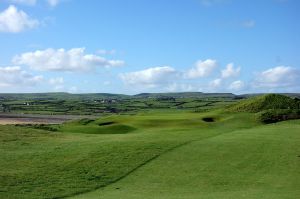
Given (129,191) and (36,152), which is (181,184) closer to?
(129,191)

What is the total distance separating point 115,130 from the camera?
59.6 meters

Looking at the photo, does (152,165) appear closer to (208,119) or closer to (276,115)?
(208,119)

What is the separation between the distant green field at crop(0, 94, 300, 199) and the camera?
92.8 ft

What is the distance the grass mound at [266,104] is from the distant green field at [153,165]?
17263 mm

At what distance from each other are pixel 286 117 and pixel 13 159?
35439 millimetres

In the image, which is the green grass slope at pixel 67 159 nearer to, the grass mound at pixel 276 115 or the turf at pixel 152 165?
the turf at pixel 152 165

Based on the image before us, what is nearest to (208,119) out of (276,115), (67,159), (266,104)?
(276,115)

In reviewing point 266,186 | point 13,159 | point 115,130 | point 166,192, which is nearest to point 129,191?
point 166,192

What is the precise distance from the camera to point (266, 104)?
68.2 metres

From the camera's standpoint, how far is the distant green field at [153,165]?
28.3 m

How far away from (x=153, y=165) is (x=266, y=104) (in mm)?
37419

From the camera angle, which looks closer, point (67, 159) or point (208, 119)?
point (67, 159)

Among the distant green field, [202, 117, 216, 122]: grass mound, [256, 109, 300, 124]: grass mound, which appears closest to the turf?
the distant green field

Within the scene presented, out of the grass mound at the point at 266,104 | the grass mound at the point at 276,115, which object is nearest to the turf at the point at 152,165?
the grass mound at the point at 276,115
